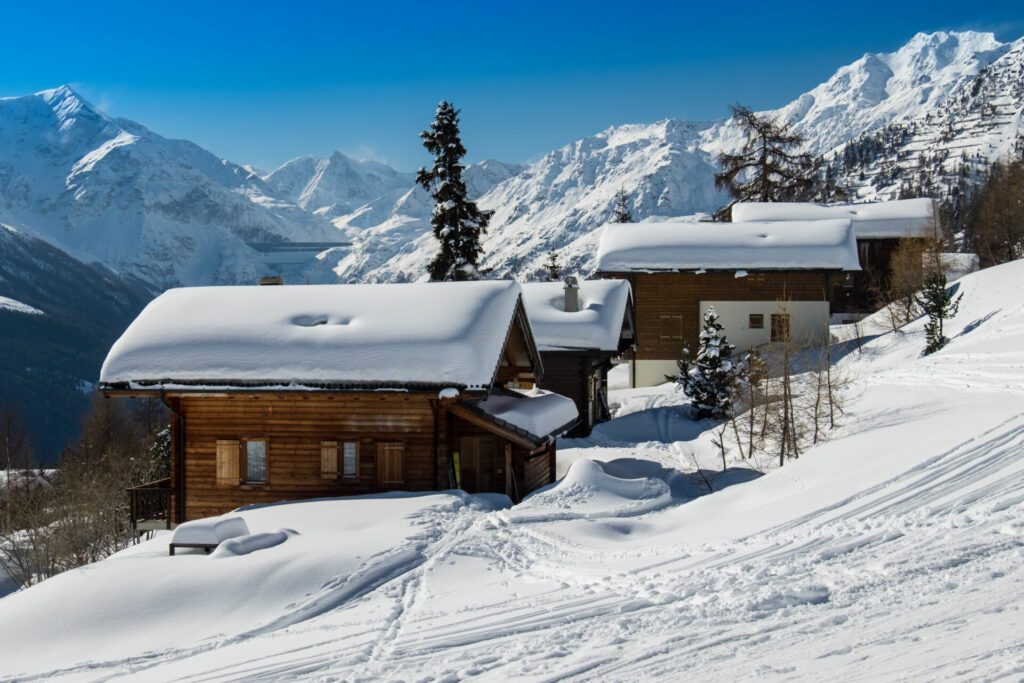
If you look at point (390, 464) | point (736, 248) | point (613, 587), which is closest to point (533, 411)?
point (390, 464)

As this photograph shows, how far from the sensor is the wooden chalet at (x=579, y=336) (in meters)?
34.6

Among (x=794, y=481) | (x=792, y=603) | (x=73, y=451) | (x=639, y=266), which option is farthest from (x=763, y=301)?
(x=73, y=451)

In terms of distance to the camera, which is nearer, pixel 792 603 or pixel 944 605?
pixel 944 605

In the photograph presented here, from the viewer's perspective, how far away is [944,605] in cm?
927

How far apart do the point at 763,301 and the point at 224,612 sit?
33300mm

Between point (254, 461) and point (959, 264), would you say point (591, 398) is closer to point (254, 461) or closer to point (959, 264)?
point (254, 461)

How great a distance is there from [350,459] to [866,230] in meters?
37.2

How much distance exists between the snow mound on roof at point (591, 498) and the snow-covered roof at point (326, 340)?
271cm

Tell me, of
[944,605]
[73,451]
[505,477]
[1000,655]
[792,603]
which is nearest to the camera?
[1000,655]

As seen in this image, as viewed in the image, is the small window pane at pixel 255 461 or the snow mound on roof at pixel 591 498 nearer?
the snow mound on roof at pixel 591 498

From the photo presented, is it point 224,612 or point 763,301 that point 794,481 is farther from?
point 763,301

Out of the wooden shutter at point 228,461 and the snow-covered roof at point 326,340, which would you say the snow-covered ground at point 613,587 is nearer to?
the snow-covered roof at point 326,340

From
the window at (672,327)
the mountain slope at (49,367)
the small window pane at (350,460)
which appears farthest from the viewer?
the mountain slope at (49,367)

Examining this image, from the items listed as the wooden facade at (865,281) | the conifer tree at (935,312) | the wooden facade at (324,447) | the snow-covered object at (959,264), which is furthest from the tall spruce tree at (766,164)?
the wooden facade at (324,447)
